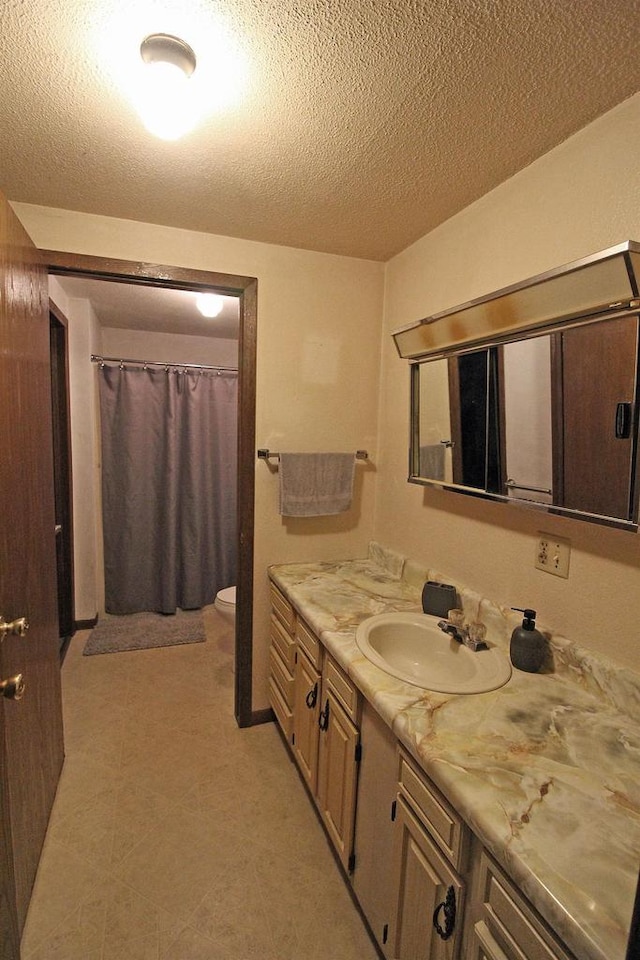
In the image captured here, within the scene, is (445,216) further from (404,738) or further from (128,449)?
(128,449)

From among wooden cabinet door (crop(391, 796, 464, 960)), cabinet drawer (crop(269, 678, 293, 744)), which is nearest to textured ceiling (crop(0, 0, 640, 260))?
wooden cabinet door (crop(391, 796, 464, 960))

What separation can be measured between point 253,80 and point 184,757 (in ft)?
7.91

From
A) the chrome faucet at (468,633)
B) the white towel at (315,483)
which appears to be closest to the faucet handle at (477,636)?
the chrome faucet at (468,633)

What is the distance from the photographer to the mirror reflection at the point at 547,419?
1.02m

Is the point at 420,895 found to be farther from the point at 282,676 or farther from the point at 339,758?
the point at 282,676

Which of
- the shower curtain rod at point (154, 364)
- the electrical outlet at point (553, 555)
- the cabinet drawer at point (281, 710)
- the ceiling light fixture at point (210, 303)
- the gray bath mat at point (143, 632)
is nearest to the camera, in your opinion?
the electrical outlet at point (553, 555)

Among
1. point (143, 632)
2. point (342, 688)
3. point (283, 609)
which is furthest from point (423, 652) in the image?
point (143, 632)

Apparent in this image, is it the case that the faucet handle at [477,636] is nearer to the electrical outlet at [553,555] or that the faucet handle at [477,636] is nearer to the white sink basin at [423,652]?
the white sink basin at [423,652]

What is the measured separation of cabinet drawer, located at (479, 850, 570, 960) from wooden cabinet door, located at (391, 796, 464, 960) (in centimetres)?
9

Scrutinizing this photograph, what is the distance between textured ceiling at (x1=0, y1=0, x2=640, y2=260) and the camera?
89cm

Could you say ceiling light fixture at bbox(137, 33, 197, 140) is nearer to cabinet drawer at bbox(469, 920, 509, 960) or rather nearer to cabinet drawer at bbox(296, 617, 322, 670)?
cabinet drawer at bbox(296, 617, 322, 670)

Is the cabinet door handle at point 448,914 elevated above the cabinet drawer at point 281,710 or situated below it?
above

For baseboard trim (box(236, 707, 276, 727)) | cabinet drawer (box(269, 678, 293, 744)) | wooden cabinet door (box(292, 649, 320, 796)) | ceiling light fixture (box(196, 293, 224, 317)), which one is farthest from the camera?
ceiling light fixture (box(196, 293, 224, 317))

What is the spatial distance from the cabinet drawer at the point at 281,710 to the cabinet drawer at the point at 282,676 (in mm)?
28
